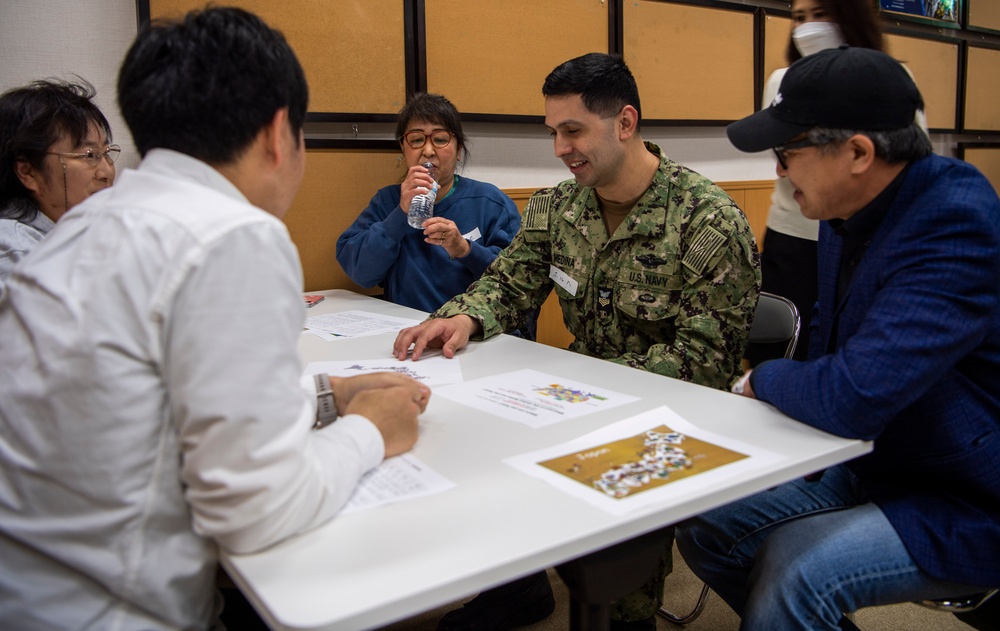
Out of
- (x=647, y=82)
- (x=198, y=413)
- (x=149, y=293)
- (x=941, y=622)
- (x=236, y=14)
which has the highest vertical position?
(x=647, y=82)

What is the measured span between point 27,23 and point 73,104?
0.76 meters

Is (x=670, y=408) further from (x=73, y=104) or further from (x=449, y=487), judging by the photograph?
(x=73, y=104)

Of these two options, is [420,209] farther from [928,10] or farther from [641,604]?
[928,10]

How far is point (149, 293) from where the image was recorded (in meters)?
0.70

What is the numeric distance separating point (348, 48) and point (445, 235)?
0.98 metres

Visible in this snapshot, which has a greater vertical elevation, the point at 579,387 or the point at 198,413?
the point at 198,413

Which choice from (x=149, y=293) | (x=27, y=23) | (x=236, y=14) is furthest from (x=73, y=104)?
(x=149, y=293)

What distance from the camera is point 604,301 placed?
71.7 inches

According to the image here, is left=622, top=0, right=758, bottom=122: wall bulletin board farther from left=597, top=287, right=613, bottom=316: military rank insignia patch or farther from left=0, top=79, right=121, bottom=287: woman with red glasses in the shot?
left=0, top=79, right=121, bottom=287: woman with red glasses

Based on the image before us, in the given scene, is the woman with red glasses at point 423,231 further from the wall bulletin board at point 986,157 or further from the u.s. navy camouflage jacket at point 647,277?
the wall bulletin board at point 986,157

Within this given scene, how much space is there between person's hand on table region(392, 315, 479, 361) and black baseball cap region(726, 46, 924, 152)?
0.79 meters

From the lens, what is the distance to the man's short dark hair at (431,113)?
2.50 metres

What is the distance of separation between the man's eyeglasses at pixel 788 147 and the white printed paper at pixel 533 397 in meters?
0.49

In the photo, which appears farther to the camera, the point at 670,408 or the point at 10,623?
the point at 670,408
